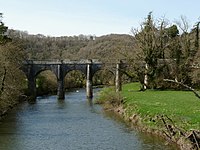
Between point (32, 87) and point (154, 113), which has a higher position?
point (32, 87)

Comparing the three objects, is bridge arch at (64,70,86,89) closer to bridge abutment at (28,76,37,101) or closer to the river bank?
bridge abutment at (28,76,37,101)

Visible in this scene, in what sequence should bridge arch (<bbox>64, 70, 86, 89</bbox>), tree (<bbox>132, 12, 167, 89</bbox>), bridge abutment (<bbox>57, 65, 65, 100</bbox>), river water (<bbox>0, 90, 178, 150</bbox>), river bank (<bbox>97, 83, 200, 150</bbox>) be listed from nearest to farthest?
1. river water (<bbox>0, 90, 178, 150</bbox>)
2. river bank (<bbox>97, 83, 200, 150</bbox>)
3. tree (<bbox>132, 12, 167, 89</bbox>)
4. bridge abutment (<bbox>57, 65, 65, 100</bbox>)
5. bridge arch (<bbox>64, 70, 86, 89</bbox>)

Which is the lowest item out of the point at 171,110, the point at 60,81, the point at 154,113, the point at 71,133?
the point at 71,133

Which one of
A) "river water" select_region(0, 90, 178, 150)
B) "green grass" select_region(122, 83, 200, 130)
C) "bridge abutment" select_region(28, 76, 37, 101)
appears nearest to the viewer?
"river water" select_region(0, 90, 178, 150)

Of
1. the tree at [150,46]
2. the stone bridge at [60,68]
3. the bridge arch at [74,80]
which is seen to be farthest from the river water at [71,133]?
the bridge arch at [74,80]

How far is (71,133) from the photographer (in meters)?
32.4

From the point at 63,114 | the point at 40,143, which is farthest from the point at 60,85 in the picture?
the point at 40,143

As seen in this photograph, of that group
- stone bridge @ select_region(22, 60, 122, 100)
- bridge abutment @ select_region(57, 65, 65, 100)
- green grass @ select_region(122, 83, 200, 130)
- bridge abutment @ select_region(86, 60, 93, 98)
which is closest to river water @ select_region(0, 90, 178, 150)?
green grass @ select_region(122, 83, 200, 130)

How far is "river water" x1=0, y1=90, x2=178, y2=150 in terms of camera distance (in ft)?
88.4

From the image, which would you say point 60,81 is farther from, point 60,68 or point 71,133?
point 71,133

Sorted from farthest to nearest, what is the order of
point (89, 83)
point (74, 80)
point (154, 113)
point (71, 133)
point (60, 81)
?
point (74, 80) → point (60, 81) → point (89, 83) → point (154, 113) → point (71, 133)

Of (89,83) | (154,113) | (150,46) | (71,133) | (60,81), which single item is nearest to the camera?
(71,133)

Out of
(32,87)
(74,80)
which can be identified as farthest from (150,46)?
(74,80)

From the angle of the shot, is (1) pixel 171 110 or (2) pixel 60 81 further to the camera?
(2) pixel 60 81
